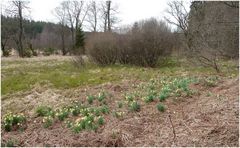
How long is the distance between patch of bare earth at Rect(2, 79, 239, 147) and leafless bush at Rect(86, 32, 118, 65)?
14362 mm

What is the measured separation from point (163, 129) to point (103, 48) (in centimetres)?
1645

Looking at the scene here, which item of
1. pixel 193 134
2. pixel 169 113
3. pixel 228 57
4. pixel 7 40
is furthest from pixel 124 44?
pixel 7 40

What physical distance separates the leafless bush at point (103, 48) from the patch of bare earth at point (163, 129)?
1436cm

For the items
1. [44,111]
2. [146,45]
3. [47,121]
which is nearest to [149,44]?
[146,45]

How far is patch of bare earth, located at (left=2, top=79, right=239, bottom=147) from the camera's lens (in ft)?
15.8

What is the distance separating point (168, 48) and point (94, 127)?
51.6 feet

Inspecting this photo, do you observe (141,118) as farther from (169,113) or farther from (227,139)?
(227,139)

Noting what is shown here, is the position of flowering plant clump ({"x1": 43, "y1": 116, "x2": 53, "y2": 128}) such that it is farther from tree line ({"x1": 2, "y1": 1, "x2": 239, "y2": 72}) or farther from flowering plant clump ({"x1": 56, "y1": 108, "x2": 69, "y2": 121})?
tree line ({"x1": 2, "y1": 1, "x2": 239, "y2": 72})

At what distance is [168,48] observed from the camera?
20859 mm

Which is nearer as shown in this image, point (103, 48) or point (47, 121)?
point (47, 121)

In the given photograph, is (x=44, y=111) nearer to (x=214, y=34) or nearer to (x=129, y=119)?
(x=129, y=119)

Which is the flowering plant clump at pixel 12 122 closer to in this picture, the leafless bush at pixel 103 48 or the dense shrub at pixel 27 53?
the leafless bush at pixel 103 48

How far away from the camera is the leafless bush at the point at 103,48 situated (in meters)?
21.4

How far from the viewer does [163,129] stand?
5.37 metres
